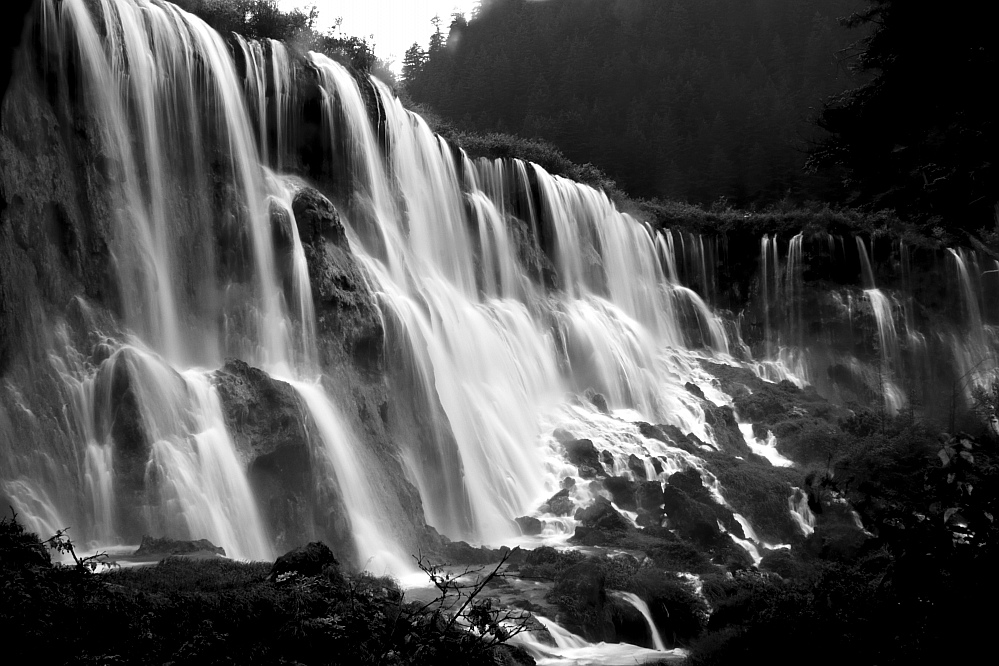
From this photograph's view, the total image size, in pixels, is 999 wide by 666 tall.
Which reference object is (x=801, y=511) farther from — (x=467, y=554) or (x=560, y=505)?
(x=467, y=554)

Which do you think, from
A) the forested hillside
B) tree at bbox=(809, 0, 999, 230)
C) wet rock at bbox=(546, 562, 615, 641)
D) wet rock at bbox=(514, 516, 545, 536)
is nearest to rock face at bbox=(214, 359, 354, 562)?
wet rock at bbox=(546, 562, 615, 641)

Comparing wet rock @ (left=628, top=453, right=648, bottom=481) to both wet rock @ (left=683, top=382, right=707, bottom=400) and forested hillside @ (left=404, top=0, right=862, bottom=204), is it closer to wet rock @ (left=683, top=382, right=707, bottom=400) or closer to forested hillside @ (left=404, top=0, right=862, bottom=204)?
wet rock @ (left=683, top=382, right=707, bottom=400)

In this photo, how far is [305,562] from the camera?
7.88 m

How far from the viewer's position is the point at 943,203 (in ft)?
30.1

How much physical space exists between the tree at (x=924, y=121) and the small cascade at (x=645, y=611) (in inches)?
254

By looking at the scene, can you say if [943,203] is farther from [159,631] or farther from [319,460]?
[319,460]

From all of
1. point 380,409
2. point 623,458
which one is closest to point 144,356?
point 380,409

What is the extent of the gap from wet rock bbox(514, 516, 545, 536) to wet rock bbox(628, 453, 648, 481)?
3.83m

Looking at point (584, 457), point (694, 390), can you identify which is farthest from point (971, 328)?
point (584, 457)

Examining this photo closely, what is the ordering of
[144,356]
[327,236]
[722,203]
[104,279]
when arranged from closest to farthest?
[144,356], [104,279], [327,236], [722,203]

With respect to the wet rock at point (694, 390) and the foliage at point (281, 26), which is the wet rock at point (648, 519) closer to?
the wet rock at point (694, 390)

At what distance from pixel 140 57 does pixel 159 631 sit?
13.1 metres

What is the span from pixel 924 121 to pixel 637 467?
12132 mm

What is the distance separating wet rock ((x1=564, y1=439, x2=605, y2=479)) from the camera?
779 inches
